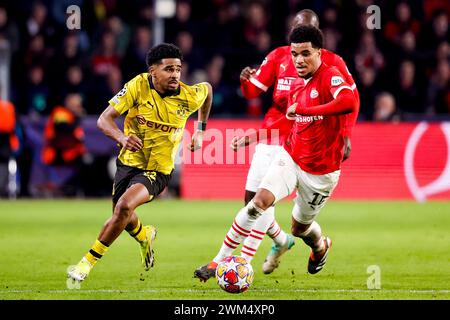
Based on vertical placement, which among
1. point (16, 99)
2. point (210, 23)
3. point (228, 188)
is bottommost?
point (228, 188)

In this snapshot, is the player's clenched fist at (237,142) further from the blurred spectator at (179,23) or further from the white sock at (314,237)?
the blurred spectator at (179,23)

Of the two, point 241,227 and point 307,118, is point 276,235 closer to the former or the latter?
point 241,227

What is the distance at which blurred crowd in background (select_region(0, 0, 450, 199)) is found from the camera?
18.7 meters

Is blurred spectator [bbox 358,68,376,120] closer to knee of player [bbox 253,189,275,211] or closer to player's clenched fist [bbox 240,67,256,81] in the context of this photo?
player's clenched fist [bbox 240,67,256,81]

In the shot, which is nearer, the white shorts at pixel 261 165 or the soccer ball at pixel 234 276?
the soccer ball at pixel 234 276

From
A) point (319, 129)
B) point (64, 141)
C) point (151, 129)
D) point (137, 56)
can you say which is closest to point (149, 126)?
point (151, 129)

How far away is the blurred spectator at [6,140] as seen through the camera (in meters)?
18.0

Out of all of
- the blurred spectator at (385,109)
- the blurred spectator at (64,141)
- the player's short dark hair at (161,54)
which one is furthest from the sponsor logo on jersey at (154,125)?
the blurred spectator at (385,109)

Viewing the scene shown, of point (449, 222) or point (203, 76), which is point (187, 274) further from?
point (203, 76)

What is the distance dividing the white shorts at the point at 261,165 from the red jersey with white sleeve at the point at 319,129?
1.09 metres

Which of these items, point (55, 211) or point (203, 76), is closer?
point (55, 211)

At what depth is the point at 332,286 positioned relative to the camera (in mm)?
8906

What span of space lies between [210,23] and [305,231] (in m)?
10.9


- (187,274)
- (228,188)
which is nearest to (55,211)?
(228,188)
